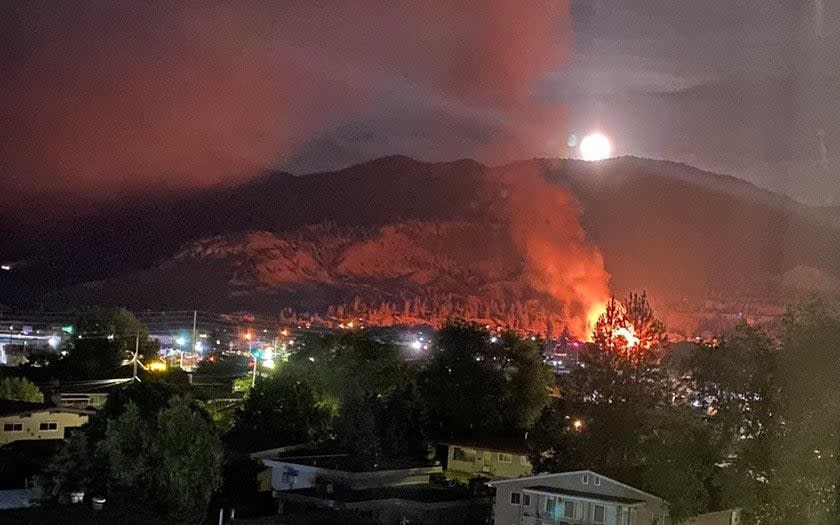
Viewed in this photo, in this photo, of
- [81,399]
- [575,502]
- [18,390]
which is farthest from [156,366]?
[575,502]

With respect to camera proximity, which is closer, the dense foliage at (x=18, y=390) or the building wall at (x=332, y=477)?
the building wall at (x=332, y=477)

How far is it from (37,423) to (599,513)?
17.1 metres

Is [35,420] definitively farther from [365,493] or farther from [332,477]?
[365,493]

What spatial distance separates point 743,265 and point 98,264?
94259mm

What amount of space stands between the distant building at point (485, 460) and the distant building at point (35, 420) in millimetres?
10285

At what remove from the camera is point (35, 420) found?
26.3 meters

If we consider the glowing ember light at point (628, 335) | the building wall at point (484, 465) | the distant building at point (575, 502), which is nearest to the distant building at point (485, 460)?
the building wall at point (484, 465)

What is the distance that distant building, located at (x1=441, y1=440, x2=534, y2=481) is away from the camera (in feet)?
84.4

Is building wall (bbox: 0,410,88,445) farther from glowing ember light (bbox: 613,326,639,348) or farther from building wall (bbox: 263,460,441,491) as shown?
glowing ember light (bbox: 613,326,639,348)

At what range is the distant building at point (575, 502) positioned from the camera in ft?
54.0

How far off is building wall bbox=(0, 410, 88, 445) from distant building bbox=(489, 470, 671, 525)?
45.2 feet

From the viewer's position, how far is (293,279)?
9600 centimetres

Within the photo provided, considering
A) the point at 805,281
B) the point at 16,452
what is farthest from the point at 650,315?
the point at 805,281

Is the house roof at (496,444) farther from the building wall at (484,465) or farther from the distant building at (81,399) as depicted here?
the distant building at (81,399)
